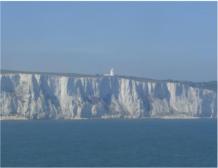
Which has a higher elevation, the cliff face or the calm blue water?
the cliff face

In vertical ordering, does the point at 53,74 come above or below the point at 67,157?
above

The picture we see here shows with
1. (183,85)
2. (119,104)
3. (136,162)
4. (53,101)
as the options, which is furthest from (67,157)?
(183,85)

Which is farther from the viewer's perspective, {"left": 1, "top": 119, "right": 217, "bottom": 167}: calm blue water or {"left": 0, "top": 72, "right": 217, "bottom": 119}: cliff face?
{"left": 0, "top": 72, "right": 217, "bottom": 119}: cliff face

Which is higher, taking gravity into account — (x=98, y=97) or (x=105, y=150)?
(x=98, y=97)

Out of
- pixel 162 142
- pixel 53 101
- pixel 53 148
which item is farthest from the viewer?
pixel 53 101

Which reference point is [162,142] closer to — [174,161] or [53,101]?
[174,161]

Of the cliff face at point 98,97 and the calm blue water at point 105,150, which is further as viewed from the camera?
the cliff face at point 98,97

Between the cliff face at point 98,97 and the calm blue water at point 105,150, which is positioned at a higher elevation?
the cliff face at point 98,97

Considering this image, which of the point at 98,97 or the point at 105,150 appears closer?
the point at 105,150
